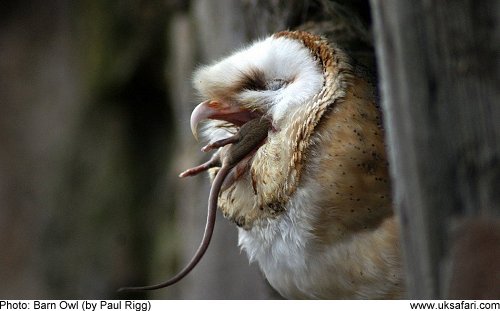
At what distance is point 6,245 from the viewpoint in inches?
96.7

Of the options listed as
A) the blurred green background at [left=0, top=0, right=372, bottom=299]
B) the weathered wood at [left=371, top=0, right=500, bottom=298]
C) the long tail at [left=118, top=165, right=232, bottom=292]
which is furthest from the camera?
the blurred green background at [left=0, top=0, right=372, bottom=299]

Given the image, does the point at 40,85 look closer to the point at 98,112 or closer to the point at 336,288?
the point at 98,112

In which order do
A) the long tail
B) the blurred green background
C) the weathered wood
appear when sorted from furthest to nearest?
the blurred green background, the long tail, the weathered wood

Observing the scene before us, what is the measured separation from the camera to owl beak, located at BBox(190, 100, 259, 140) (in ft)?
3.20

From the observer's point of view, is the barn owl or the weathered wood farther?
the barn owl

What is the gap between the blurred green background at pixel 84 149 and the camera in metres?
2.32

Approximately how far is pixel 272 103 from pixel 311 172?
0.32 feet

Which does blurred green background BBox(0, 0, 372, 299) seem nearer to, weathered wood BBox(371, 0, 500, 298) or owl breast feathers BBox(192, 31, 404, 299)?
owl breast feathers BBox(192, 31, 404, 299)

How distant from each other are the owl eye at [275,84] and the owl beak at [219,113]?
0.04 meters

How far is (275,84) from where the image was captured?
968 millimetres

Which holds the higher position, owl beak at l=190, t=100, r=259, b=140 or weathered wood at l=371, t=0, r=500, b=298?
owl beak at l=190, t=100, r=259, b=140

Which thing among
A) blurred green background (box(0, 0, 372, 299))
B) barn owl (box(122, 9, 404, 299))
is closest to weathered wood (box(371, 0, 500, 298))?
barn owl (box(122, 9, 404, 299))

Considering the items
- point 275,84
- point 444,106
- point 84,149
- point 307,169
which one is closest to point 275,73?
point 275,84

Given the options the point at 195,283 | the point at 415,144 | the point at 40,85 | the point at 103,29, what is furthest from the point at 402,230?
the point at 40,85
